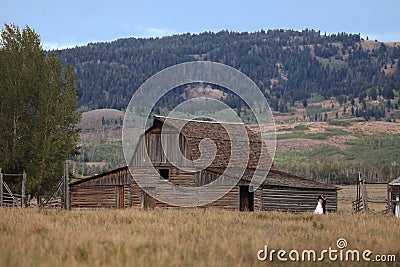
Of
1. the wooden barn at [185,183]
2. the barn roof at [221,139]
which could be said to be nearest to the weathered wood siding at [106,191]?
the wooden barn at [185,183]

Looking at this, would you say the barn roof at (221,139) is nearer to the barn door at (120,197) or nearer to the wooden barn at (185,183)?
the wooden barn at (185,183)

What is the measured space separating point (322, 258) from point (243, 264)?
2221 millimetres

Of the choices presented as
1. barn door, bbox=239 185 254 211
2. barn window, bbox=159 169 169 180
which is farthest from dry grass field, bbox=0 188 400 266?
barn door, bbox=239 185 254 211

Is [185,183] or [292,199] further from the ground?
[185,183]

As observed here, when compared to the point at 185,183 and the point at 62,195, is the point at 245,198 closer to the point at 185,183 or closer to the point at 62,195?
the point at 185,183

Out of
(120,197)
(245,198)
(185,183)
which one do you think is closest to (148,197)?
(120,197)

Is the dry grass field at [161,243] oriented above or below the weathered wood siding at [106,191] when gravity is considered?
above

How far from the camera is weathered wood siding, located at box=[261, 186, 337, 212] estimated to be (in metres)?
45.3

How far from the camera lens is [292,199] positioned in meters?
47.1

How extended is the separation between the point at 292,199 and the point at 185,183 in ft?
24.2

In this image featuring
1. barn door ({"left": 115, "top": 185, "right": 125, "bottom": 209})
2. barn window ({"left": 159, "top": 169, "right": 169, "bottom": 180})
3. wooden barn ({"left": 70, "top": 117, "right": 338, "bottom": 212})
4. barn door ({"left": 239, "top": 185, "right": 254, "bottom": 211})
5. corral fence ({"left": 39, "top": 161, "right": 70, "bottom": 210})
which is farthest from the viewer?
barn door ({"left": 115, "top": 185, "right": 125, "bottom": 209})

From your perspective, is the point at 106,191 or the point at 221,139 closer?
the point at 106,191

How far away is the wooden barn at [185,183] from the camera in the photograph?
45.2 metres

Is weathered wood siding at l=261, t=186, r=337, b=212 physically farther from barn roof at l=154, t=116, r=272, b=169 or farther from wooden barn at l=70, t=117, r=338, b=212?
barn roof at l=154, t=116, r=272, b=169
